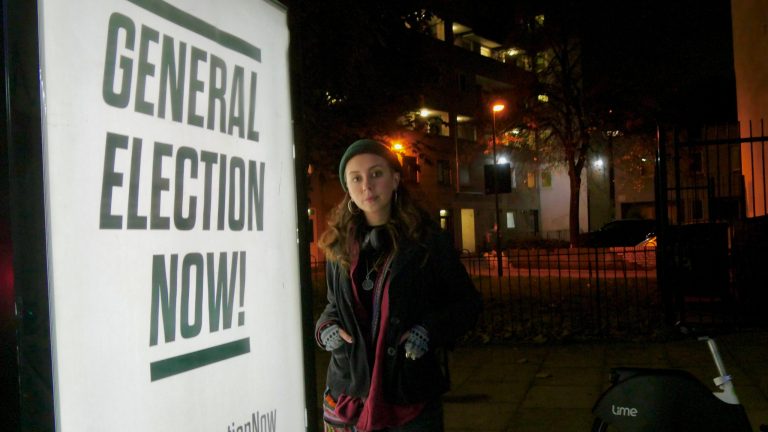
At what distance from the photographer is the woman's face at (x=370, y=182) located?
254 cm

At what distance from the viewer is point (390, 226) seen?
2.54 m

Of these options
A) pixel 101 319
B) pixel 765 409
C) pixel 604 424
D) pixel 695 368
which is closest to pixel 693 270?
pixel 695 368

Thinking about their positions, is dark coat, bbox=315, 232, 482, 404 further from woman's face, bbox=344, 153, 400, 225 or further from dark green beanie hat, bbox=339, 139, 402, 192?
dark green beanie hat, bbox=339, 139, 402, 192

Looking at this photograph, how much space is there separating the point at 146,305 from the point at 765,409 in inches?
209

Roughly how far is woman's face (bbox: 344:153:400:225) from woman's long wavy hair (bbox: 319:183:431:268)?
65 millimetres

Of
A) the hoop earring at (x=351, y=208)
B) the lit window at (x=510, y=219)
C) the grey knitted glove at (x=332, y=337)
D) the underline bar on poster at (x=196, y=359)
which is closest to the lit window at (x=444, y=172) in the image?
the lit window at (x=510, y=219)

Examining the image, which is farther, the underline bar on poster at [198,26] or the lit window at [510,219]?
the lit window at [510,219]

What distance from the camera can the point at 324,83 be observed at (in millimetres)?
8609

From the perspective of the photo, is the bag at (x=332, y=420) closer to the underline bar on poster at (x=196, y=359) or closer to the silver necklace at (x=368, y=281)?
the silver necklace at (x=368, y=281)

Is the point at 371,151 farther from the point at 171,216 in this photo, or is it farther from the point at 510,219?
the point at 510,219

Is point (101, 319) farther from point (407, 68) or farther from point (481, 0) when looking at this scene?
point (481, 0)

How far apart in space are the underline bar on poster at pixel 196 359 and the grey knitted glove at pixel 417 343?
720 millimetres

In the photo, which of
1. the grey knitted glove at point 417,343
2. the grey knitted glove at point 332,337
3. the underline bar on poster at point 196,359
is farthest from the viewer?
the grey knitted glove at point 332,337

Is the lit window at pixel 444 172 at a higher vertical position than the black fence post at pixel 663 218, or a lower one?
higher
